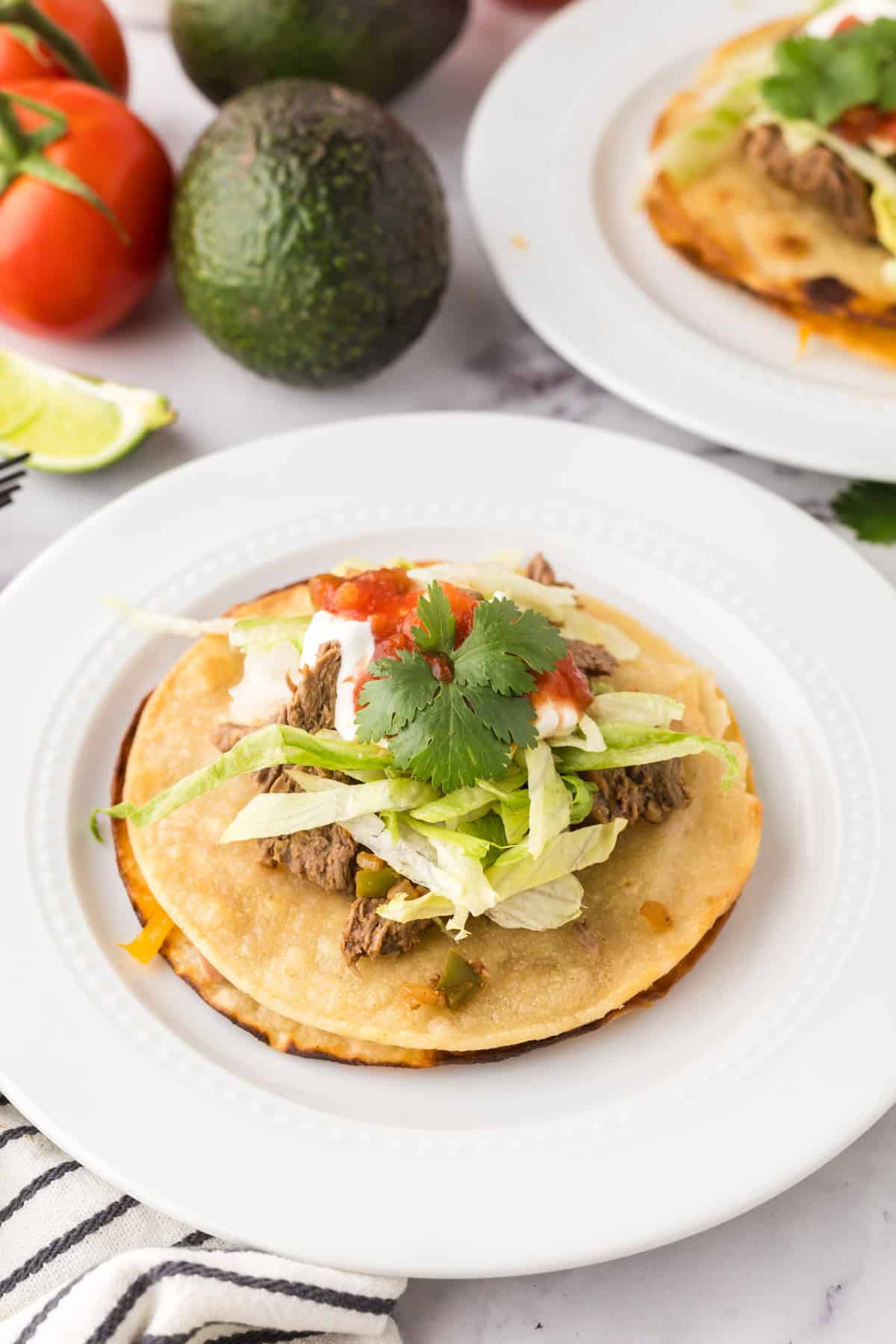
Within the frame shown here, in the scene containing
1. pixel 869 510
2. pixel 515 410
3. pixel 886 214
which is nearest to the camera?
pixel 869 510

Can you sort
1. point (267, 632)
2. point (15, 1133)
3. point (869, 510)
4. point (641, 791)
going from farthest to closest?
point (869, 510) < point (267, 632) < point (641, 791) < point (15, 1133)

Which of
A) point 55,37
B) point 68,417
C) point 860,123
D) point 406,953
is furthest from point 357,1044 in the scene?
point 55,37

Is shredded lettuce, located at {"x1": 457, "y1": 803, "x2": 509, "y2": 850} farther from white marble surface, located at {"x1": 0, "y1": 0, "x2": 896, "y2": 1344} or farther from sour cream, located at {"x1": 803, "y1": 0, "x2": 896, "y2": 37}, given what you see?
sour cream, located at {"x1": 803, "y1": 0, "x2": 896, "y2": 37}

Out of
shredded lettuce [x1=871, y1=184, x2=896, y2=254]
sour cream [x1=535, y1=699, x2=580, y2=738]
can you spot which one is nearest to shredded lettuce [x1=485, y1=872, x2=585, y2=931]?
sour cream [x1=535, y1=699, x2=580, y2=738]

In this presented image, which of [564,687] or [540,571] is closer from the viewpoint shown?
[564,687]

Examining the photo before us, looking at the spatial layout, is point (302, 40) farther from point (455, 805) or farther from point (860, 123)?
point (455, 805)

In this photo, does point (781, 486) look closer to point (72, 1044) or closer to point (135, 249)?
point (135, 249)

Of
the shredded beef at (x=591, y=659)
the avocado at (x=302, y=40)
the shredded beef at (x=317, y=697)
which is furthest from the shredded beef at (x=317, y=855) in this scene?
the avocado at (x=302, y=40)

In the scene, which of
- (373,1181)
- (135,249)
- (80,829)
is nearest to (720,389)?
(135,249)
